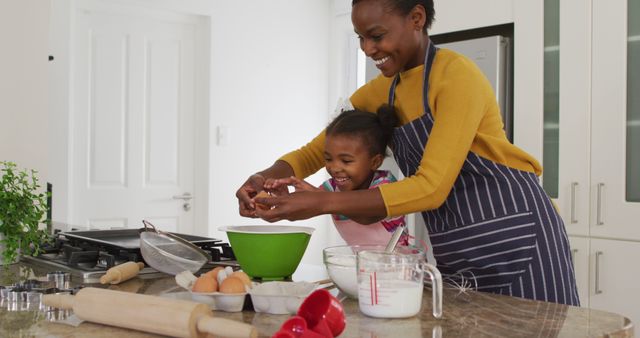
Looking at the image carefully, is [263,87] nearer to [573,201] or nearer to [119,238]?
[573,201]

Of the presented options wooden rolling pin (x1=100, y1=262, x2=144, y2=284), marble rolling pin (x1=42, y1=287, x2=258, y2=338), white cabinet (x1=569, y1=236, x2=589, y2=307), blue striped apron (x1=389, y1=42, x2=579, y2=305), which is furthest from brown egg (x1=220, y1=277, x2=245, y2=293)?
white cabinet (x1=569, y1=236, x2=589, y2=307)

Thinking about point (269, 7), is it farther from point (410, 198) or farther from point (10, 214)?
point (410, 198)

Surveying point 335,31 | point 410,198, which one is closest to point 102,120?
point 335,31

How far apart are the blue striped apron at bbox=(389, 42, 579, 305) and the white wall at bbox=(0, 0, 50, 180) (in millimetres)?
1503

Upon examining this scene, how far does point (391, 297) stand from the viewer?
3.52 ft

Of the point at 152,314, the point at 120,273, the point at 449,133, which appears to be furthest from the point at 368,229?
the point at 152,314

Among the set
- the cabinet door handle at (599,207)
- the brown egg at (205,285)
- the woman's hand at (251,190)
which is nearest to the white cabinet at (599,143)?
the cabinet door handle at (599,207)

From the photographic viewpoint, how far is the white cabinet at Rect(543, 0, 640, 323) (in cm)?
257

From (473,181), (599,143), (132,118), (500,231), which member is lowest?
(500,231)

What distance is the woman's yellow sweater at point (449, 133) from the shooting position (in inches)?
52.4

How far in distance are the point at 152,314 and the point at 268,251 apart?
1.59 ft

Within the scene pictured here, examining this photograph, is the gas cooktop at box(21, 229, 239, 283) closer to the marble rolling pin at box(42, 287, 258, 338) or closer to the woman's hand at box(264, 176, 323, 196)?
the woman's hand at box(264, 176, 323, 196)

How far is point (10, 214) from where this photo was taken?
171 cm

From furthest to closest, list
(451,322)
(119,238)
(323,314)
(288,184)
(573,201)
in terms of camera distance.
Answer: (573,201), (119,238), (288,184), (451,322), (323,314)
